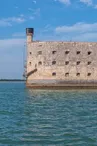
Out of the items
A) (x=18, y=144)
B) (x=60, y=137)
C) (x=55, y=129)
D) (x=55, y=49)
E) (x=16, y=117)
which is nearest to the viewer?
(x=18, y=144)

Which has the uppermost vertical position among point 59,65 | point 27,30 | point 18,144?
point 27,30

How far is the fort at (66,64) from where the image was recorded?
44531mm

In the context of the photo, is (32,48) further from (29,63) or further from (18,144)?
(18,144)

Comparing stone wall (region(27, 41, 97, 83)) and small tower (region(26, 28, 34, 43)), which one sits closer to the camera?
stone wall (region(27, 41, 97, 83))

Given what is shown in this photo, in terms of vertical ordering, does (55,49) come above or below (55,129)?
above

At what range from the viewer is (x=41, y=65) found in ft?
148

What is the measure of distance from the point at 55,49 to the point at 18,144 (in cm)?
3390

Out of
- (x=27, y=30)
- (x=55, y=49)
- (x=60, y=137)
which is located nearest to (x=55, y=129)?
(x=60, y=137)

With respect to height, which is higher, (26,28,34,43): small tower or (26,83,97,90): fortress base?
(26,28,34,43): small tower

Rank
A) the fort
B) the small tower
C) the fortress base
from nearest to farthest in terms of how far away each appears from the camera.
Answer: the fortress base < the fort < the small tower

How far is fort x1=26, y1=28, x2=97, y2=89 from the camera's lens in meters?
44.5

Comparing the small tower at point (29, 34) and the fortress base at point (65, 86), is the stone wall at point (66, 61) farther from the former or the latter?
the small tower at point (29, 34)

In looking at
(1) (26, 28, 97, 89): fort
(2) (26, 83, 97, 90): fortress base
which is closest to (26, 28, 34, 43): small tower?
(1) (26, 28, 97, 89): fort

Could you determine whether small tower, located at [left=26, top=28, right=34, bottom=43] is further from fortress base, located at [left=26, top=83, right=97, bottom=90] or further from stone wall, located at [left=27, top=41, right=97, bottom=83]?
fortress base, located at [left=26, top=83, right=97, bottom=90]
